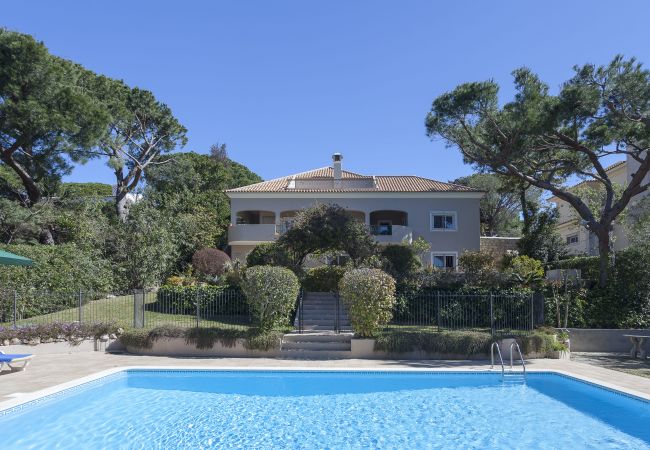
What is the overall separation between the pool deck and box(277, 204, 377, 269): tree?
26.7ft

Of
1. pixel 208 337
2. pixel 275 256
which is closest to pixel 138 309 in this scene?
pixel 208 337

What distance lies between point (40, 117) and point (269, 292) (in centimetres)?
1619

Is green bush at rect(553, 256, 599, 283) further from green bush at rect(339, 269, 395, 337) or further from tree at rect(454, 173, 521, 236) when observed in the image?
tree at rect(454, 173, 521, 236)

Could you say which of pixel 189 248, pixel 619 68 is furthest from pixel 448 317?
pixel 189 248

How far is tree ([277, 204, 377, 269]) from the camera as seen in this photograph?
75.2ft

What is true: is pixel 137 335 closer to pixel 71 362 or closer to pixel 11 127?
pixel 71 362

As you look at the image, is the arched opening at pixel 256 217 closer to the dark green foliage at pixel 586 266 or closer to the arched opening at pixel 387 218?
the arched opening at pixel 387 218

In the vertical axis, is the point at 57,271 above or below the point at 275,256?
below

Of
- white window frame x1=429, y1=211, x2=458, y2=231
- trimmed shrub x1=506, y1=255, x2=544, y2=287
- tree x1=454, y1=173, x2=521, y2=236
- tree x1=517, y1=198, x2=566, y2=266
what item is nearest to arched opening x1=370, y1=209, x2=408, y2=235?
white window frame x1=429, y1=211, x2=458, y2=231

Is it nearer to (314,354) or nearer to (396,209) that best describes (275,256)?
(314,354)

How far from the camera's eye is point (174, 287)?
22500 mm

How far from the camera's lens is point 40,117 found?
24.2 m

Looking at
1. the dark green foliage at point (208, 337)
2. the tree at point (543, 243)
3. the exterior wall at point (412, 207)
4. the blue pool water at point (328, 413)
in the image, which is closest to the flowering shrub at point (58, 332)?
the dark green foliage at point (208, 337)

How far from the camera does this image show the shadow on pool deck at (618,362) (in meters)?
14.2
